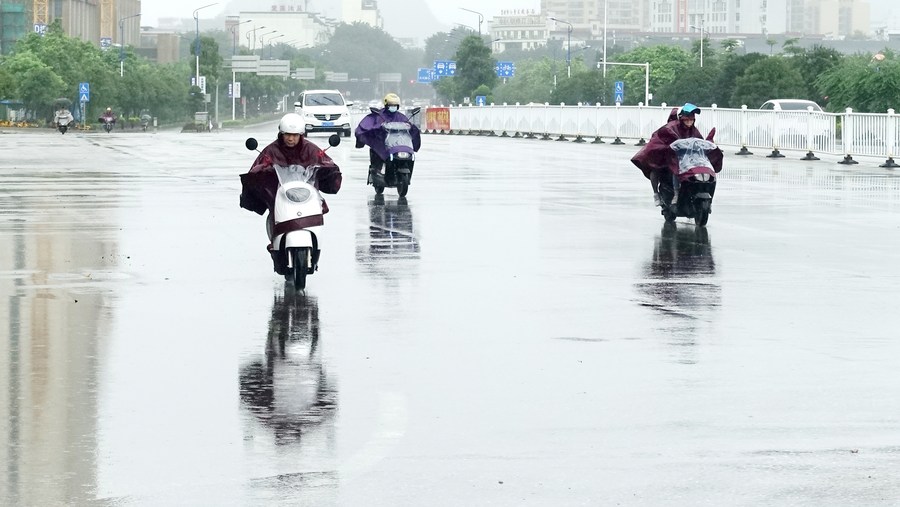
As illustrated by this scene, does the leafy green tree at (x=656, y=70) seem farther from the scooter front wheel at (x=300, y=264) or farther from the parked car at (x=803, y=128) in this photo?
the scooter front wheel at (x=300, y=264)

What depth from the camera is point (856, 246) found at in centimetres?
1830

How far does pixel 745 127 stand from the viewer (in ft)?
148

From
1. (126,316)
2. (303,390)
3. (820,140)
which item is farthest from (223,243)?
(820,140)

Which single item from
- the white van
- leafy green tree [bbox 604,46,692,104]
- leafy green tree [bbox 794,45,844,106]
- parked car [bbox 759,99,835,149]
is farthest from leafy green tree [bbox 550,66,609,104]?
parked car [bbox 759,99,835,149]

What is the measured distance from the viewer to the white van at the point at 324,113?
62.4 metres

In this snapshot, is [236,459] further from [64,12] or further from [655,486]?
[64,12]

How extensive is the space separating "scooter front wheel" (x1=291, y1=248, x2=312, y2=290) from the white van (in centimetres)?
4765

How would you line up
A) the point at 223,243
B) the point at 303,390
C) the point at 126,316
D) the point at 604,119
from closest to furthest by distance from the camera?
the point at 303,390 < the point at 126,316 < the point at 223,243 < the point at 604,119

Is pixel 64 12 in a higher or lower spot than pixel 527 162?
higher

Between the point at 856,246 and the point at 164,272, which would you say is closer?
the point at 164,272

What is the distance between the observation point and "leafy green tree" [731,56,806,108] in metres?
88.2

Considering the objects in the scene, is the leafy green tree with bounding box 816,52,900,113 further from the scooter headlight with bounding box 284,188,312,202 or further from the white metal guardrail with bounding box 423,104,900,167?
the scooter headlight with bounding box 284,188,312,202

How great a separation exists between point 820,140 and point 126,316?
1225 inches

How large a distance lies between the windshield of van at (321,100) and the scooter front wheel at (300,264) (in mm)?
50598
